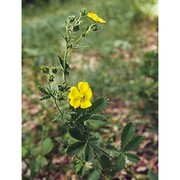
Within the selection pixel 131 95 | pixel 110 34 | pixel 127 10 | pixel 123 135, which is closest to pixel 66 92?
pixel 123 135

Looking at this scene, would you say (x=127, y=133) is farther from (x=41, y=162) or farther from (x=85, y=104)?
(x=41, y=162)

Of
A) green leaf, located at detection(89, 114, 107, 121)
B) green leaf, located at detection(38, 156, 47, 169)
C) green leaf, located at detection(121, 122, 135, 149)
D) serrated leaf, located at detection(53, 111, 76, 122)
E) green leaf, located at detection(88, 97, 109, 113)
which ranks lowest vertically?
green leaf, located at detection(38, 156, 47, 169)

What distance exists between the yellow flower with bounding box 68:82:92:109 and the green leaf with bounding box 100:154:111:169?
0.22m

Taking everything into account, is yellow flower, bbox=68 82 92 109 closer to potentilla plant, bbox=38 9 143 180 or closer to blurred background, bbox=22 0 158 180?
potentilla plant, bbox=38 9 143 180

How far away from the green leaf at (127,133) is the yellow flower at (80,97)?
0.74 feet

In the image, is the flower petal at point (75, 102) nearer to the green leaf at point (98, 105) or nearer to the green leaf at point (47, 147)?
the green leaf at point (98, 105)

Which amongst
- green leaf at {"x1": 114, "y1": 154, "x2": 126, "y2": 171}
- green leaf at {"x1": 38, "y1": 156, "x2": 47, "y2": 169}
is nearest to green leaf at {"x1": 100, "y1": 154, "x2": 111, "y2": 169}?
green leaf at {"x1": 114, "y1": 154, "x2": 126, "y2": 171}

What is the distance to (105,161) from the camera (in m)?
1.09

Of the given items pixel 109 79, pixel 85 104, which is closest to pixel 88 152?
pixel 85 104

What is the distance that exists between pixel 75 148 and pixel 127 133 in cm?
20

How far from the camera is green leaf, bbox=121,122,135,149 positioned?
3.60ft

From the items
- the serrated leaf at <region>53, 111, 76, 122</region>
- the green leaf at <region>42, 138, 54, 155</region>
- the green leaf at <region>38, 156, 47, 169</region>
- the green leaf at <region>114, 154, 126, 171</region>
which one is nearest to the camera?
the serrated leaf at <region>53, 111, 76, 122</region>
